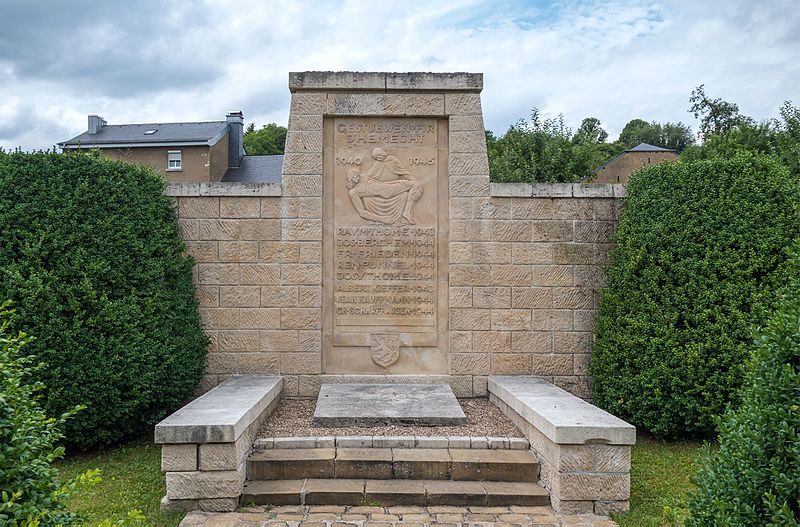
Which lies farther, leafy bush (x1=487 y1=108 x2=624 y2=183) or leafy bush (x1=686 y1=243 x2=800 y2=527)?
leafy bush (x1=487 y1=108 x2=624 y2=183)

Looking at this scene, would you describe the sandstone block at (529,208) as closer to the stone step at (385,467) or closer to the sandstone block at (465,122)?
the sandstone block at (465,122)

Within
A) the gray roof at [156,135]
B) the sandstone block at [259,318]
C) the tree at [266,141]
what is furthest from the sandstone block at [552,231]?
the tree at [266,141]

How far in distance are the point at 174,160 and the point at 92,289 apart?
21173 millimetres

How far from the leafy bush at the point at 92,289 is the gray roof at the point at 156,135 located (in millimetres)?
19634

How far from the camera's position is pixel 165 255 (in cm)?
620

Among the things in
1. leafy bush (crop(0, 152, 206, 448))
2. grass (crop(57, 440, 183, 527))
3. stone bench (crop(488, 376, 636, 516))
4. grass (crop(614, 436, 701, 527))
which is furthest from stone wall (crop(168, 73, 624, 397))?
stone bench (crop(488, 376, 636, 516))

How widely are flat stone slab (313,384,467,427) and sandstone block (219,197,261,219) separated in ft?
6.63

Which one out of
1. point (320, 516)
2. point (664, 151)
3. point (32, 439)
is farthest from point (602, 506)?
point (664, 151)

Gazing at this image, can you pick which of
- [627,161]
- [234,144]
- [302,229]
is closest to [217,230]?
[302,229]

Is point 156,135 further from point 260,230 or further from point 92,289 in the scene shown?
point 92,289

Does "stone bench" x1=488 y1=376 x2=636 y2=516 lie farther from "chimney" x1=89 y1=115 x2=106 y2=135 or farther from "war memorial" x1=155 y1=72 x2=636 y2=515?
"chimney" x1=89 y1=115 x2=106 y2=135

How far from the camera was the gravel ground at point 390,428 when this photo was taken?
5.27 m

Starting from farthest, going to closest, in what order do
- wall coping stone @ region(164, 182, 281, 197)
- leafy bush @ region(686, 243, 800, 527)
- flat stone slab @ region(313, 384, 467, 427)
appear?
1. wall coping stone @ region(164, 182, 281, 197)
2. flat stone slab @ region(313, 384, 467, 427)
3. leafy bush @ region(686, 243, 800, 527)

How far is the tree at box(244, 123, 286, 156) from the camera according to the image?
1531 inches
